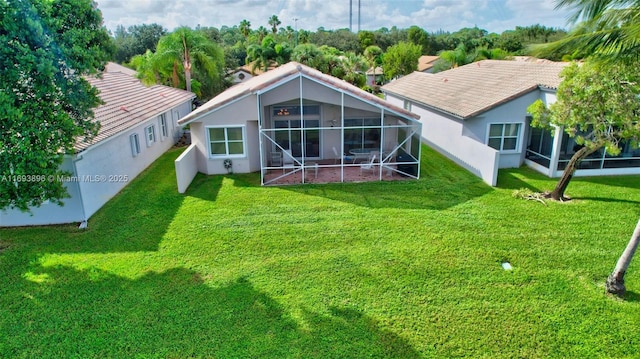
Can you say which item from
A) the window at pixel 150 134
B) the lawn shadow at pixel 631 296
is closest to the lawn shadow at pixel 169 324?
the lawn shadow at pixel 631 296

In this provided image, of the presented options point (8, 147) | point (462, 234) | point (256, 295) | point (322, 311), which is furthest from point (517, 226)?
point (8, 147)

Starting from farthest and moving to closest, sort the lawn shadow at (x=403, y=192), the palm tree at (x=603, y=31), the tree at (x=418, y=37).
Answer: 1. the tree at (x=418, y=37)
2. the lawn shadow at (x=403, y=192)
3. the palm tree at (x=603, y=31)

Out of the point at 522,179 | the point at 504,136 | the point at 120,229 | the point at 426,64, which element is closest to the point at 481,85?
the point at 504,136

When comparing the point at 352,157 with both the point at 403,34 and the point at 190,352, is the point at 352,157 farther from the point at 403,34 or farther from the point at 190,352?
the point at 403,34

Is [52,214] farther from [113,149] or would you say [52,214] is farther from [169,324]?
[169,324]

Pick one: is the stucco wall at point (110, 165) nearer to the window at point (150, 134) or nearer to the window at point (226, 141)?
the window at point (150, 134)

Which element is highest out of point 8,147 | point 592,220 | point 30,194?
point 8,147

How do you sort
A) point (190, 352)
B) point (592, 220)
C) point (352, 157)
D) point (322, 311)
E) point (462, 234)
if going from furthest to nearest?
point (352, 157) → point (592, 220) → point (462, 234) → point (322, 311) → point (190, 352)
